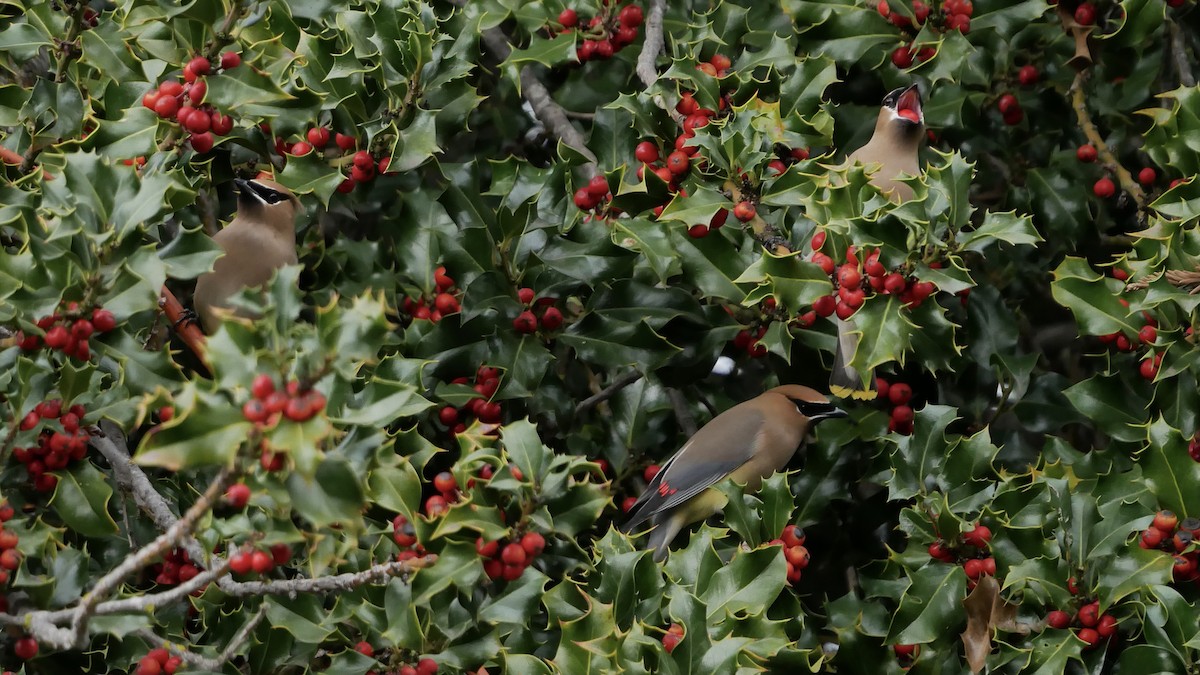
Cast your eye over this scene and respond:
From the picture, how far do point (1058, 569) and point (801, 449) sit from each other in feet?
Result: 5.20

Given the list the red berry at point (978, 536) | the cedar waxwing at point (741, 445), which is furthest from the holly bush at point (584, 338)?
the cedar waxwing at point (741, 445)

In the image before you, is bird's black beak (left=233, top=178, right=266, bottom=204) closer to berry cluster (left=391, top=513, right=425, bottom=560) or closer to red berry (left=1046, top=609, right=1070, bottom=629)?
berry cluster (left=391, top=513, right=425, bottom=560)

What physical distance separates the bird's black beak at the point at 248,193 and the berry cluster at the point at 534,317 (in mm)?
695

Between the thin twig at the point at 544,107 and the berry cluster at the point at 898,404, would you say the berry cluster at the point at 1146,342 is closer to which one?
the berry cluster at the point at 898,404

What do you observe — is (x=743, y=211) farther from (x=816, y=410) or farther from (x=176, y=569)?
(x=176, y=569)

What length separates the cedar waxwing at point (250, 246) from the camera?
3.48 meters

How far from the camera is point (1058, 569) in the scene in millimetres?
2965

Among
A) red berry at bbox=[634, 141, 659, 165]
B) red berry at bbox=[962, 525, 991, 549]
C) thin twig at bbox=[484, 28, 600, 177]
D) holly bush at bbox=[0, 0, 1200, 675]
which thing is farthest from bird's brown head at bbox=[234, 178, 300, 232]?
red berry at bbox=[962, 525, 991, 549]

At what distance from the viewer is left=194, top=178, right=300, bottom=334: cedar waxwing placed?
11.4 ft

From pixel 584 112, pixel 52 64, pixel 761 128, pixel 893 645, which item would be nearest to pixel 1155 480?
pixel 893 645

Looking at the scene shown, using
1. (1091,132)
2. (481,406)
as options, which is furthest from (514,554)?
(1091,132)

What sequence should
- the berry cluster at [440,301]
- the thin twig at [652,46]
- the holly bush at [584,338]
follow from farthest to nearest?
the thin twig at [652,46]
the berry cluster at [440,301]
the holly bush at [584,338]

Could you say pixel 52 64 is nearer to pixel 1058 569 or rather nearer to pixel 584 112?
pixel 584 112

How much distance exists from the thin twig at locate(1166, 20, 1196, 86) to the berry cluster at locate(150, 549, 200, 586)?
9.90 feet
